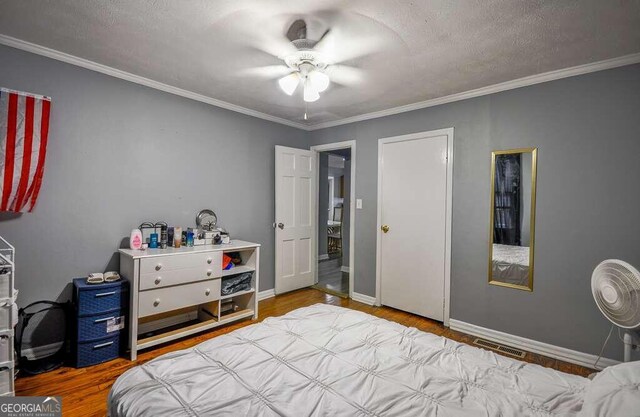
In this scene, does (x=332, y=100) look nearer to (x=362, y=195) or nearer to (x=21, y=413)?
Result: (x=362, y=195)

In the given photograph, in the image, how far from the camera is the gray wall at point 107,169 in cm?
230

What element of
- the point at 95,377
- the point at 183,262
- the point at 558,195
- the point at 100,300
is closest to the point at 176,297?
the point at 183,262

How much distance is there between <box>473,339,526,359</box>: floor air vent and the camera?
2.59 meters

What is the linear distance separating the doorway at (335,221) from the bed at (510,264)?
1.67 m

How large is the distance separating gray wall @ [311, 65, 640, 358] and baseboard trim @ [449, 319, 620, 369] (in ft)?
0.15

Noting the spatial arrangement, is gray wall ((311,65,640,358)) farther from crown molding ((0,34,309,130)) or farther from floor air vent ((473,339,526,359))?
crown molding ((0,34,309,130))

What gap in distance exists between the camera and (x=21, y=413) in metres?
1.37

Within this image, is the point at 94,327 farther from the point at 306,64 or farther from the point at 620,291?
the point at 620,291

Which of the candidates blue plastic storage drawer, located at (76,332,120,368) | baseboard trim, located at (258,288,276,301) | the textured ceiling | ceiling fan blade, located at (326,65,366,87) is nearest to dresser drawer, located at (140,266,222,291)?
blue plastic storage drawer, located at (76,332,120,368)

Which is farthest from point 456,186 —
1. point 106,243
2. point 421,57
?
point 106,243

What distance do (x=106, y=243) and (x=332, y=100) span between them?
102 inches

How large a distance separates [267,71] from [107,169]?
164 cm

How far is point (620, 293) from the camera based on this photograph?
164cm

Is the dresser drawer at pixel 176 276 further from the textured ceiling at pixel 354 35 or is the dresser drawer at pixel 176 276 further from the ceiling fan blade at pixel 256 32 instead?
the ceiling fan blade at pixel 256 32
